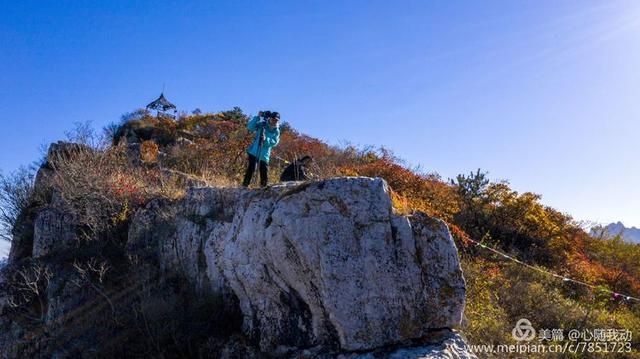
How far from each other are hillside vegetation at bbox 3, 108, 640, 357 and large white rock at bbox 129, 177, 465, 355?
70 cm

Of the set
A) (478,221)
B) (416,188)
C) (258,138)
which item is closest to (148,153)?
(258,138)

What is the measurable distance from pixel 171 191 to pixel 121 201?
1.13 metres

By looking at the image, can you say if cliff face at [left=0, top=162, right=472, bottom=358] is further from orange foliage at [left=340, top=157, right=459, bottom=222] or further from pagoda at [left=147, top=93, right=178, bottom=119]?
pagoda at [left=147, top=93, right=178, bottom=119]

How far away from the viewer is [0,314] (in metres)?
7.65

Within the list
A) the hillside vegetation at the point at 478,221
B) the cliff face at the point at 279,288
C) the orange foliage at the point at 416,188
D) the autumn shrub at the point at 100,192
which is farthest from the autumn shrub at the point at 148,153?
the cliff face at the point at 279,288

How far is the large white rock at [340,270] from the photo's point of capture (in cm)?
448

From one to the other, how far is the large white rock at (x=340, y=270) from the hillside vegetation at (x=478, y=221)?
701 mm

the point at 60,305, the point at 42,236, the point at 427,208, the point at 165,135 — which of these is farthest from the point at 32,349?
the point at 165,135

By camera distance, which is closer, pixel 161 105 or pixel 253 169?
pixel 253 169

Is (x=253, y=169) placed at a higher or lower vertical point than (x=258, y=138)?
lower

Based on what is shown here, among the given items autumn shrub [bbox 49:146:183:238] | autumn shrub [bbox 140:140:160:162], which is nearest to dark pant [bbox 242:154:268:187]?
autumn shrub [bbox 49:146:183:238]

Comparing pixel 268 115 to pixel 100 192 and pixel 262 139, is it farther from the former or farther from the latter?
pixel 100 192

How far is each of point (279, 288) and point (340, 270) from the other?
0.97 meters

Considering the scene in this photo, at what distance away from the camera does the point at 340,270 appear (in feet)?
14.8
